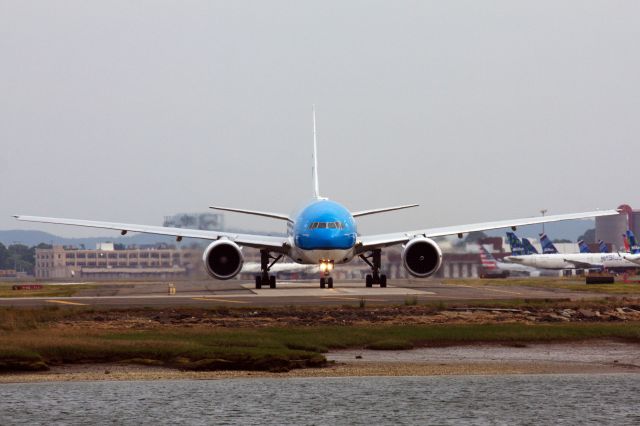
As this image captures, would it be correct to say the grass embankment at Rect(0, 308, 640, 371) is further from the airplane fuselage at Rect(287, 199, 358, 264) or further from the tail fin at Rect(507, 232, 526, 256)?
the tail fin at Rect(507, 232, 526, 256)

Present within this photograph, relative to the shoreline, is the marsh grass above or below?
above

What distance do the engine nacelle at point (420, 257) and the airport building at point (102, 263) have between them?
105 ft

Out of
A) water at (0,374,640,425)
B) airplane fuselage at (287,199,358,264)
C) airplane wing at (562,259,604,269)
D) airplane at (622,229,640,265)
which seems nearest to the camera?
water at (0,374,640,425)

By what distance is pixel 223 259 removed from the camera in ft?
208

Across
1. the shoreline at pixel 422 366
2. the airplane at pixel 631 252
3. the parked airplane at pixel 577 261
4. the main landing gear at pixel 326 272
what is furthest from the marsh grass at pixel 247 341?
the parked airplane at pixel 577 261

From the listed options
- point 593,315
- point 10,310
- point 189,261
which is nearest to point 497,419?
point 593,315

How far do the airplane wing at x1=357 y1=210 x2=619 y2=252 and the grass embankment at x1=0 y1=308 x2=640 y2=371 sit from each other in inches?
1058

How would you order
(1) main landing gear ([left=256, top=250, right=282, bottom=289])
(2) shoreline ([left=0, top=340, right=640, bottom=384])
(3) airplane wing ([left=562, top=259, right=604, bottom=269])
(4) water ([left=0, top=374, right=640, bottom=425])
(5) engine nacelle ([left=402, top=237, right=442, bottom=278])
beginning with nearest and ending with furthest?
(4) water ([left=0, top=374, right=640, bottom=425]) < (2) shoreline ([left=0, top=340, right=640, bottom=384]) < (5) engine nacelle ([left=402, top=237, right=442, bottom=278]) < (1) main landing gear ([left=256, top=250, right=282, bottom=289]) < (3) airplane wing ([left=562, top=259, right=604, bottom=269])

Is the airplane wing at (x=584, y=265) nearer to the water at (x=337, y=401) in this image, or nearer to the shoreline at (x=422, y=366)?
the shoreline at (x=422, y=366)

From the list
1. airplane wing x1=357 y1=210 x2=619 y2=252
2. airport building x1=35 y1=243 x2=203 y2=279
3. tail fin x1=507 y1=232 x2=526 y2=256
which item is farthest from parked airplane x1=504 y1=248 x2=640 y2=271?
airplane wing x1=357 y1=210 x2=619 y2=252

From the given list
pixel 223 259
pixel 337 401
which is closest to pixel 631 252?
pixel 223 259

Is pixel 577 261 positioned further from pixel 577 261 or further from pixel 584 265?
pixel 584 265

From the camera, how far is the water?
2362cm

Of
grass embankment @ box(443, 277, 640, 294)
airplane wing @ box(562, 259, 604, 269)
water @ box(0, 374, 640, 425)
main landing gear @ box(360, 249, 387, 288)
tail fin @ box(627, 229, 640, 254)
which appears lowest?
water @ box(0, 374, 640, 425)
